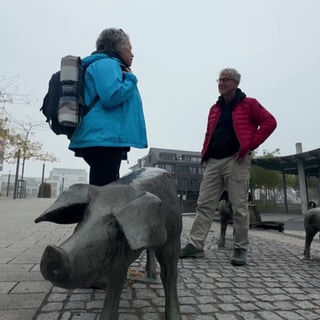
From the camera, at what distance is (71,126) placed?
2299 millimetres

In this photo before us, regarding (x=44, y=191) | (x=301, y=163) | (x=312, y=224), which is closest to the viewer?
(x=312, y=224)

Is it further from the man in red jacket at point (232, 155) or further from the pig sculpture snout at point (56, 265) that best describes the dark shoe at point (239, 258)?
the pig sculpture snout at point (56, 265)

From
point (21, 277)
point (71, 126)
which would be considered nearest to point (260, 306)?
point (71, 126)

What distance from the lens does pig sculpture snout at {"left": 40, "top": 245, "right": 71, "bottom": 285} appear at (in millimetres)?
1140

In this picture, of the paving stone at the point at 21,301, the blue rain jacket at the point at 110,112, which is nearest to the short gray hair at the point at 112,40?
the blue rain jacket at the point at 110,112

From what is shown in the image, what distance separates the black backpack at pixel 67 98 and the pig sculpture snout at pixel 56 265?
130 centimetres

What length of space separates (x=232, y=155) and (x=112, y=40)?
7.08 feet

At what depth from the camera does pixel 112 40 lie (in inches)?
104

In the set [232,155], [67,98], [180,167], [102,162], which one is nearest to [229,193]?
[232,155]

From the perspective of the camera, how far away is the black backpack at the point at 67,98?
2.29m

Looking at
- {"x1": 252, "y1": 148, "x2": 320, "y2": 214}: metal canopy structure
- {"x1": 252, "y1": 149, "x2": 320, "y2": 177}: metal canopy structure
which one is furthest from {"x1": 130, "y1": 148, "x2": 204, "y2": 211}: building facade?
{"x1": 252, "y1": 148, "x2": 320, "y2": 214}: metal canopy structure

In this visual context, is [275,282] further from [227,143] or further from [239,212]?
[227,143]

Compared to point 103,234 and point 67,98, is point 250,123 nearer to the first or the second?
point 67,98

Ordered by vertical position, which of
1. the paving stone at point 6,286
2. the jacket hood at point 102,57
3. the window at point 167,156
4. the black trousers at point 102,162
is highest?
the window at point 167,156
